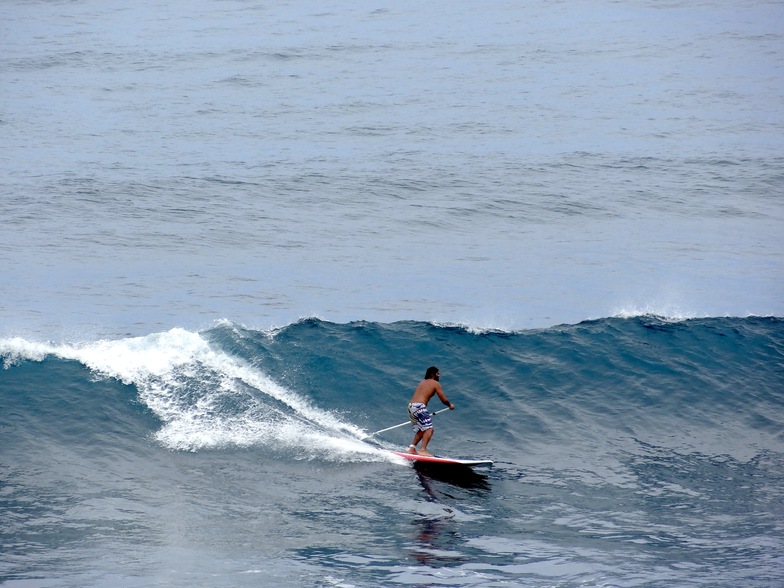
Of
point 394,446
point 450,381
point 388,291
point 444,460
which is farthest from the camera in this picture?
point 388,291

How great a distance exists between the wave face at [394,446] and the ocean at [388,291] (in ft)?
0.17

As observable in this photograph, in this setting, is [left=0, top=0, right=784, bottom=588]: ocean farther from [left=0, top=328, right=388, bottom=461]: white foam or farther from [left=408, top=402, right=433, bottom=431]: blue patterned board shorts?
[left=408, top=402, right=433, bottom=431]: blue patterned board shorts

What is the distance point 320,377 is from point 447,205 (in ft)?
29.7

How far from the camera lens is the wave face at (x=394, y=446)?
10992 millimetres

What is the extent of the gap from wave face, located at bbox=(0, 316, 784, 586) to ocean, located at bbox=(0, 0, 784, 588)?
0.05m

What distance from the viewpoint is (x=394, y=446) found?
46.0ft

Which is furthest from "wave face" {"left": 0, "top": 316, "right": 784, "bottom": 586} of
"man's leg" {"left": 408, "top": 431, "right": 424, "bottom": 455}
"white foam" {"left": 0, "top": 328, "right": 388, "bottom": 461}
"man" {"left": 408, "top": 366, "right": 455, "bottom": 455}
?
"man" {"left": 408, "top": 366, "right": 455, "bottom": 455}

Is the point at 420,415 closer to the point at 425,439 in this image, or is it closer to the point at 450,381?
the point at 425,439

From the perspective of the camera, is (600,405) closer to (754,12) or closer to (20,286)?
(20,286)

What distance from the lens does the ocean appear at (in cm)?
1166

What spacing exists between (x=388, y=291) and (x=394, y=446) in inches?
236

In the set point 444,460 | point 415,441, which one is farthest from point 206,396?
point 444,460

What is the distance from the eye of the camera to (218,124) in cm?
2916

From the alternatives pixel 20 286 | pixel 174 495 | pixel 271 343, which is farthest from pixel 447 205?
pixel 174 495
